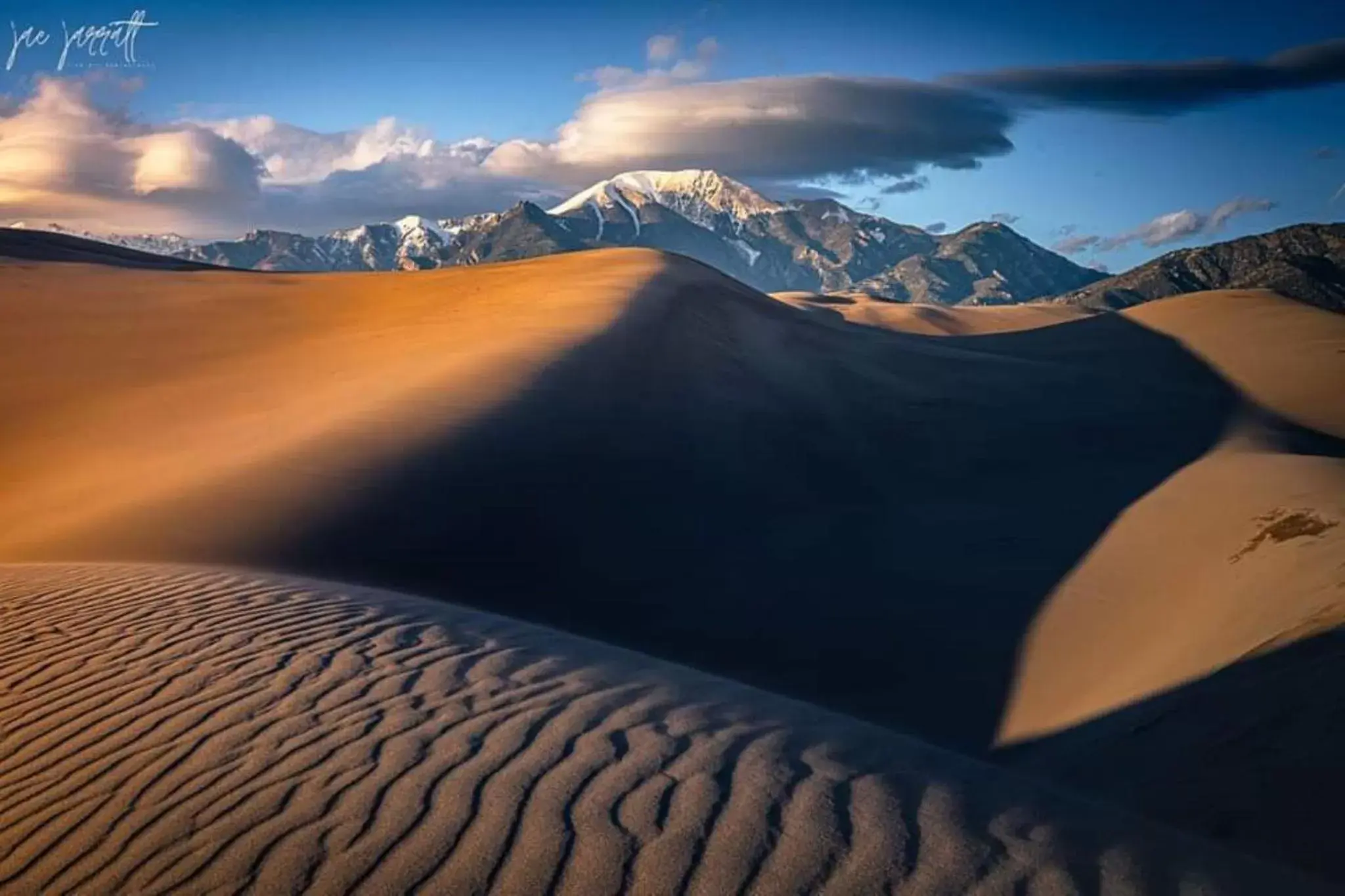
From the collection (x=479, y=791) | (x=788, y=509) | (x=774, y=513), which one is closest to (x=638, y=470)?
(x=774, y=513)

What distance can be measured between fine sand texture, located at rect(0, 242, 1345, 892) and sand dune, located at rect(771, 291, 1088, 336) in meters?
31.1

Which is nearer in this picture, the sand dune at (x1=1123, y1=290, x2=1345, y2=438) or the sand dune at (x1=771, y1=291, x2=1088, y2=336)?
the sand dune at (x1=1123, y1=290, x2=1345, y2=438)

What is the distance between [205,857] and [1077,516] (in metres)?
12.1

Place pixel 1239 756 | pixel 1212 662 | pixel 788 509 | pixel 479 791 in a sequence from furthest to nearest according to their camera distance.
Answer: pixel 788 509 → pixel 1212 662 → pixel 1239 756 → pixel 479 791

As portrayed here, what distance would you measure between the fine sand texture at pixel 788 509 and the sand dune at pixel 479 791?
4.75 feet

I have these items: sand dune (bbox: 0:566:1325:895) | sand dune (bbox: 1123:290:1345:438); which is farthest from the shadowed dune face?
sand dune (bbox: 0:566:1325:895)

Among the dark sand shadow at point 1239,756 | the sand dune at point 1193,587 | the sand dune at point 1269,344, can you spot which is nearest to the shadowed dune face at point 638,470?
the sand dune at point 1193,587

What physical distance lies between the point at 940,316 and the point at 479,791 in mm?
61559

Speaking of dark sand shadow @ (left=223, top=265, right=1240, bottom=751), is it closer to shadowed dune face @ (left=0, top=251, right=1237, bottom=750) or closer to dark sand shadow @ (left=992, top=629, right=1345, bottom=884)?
shadowed dune face @ (left=0, top=251, right=1237, bottom=750)

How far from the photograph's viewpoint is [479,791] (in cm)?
372

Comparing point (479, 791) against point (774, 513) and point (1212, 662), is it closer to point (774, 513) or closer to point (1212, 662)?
point (1212, 662)

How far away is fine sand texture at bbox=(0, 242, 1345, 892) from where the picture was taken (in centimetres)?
683

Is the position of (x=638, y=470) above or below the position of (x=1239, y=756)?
above

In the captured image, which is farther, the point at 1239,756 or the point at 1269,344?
the point at 1269,344
